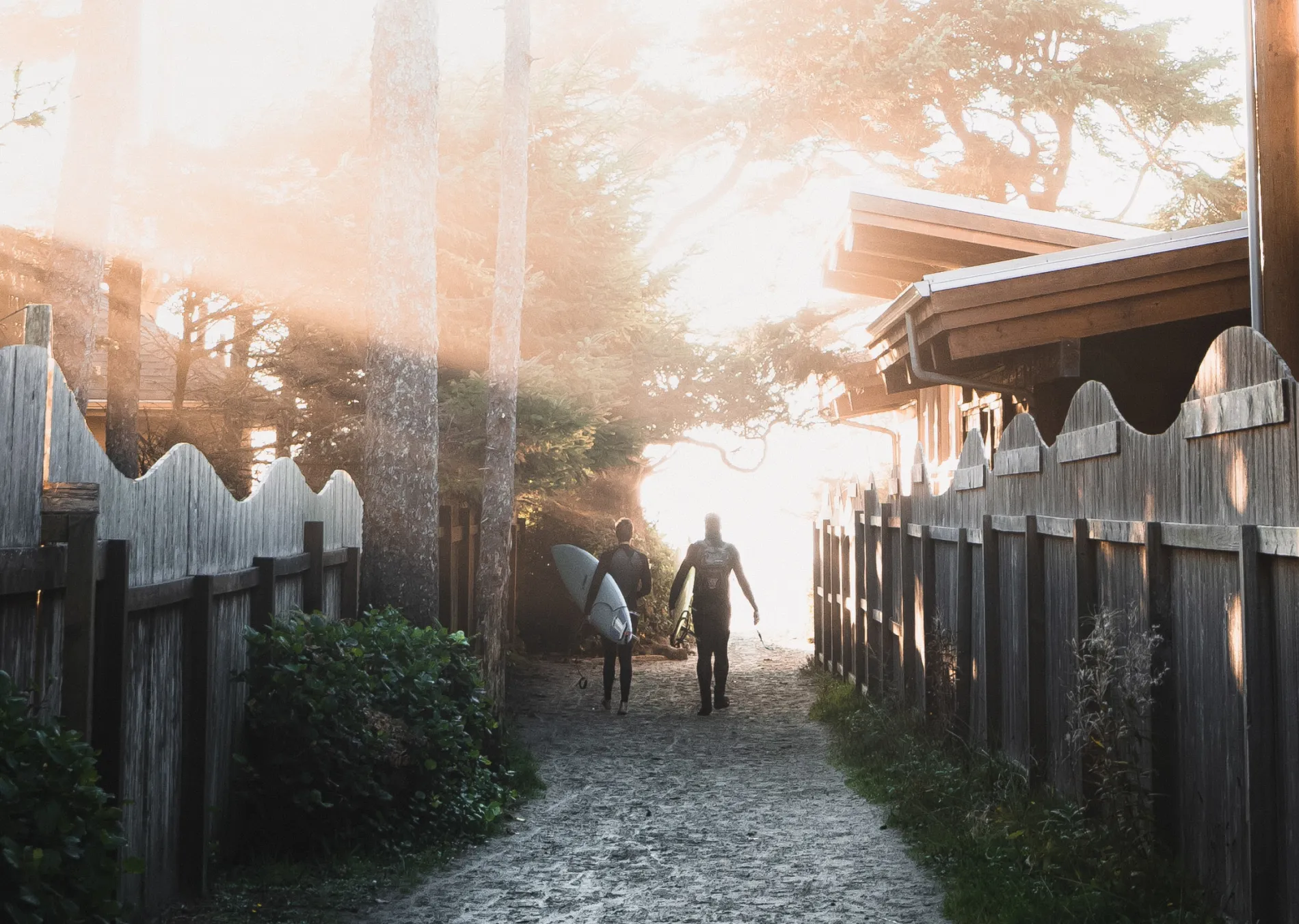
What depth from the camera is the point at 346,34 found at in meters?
17.0

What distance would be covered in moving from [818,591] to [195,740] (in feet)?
41.1

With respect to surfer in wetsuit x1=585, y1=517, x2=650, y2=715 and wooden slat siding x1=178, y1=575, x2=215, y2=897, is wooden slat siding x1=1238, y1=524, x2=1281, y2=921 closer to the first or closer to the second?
wooden slat siding x1=178, y1=575, x2=215, y2=897

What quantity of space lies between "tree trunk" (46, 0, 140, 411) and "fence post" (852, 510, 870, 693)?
7.94 meters

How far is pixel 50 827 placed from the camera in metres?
3.21

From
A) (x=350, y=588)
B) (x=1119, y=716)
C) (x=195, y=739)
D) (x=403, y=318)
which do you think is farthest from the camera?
(x=403, y=318)

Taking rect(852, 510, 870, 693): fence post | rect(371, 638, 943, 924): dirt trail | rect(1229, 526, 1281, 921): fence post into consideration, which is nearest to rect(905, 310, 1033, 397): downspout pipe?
rect(852, 510, 870, 693): fence post

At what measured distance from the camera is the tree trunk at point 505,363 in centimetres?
1182

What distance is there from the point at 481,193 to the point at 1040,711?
11.0m

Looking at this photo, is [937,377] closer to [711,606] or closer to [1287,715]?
[711,606]

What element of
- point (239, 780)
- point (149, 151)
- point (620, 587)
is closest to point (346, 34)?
point (149, 151)

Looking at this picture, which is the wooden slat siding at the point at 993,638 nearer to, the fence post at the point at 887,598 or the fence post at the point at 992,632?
the fence post at the point at 992,632

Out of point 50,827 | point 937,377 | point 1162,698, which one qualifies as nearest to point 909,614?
point 937,377

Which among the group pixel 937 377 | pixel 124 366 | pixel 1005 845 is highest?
pixel 124 366

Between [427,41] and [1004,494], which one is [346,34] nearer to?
[427,41]
